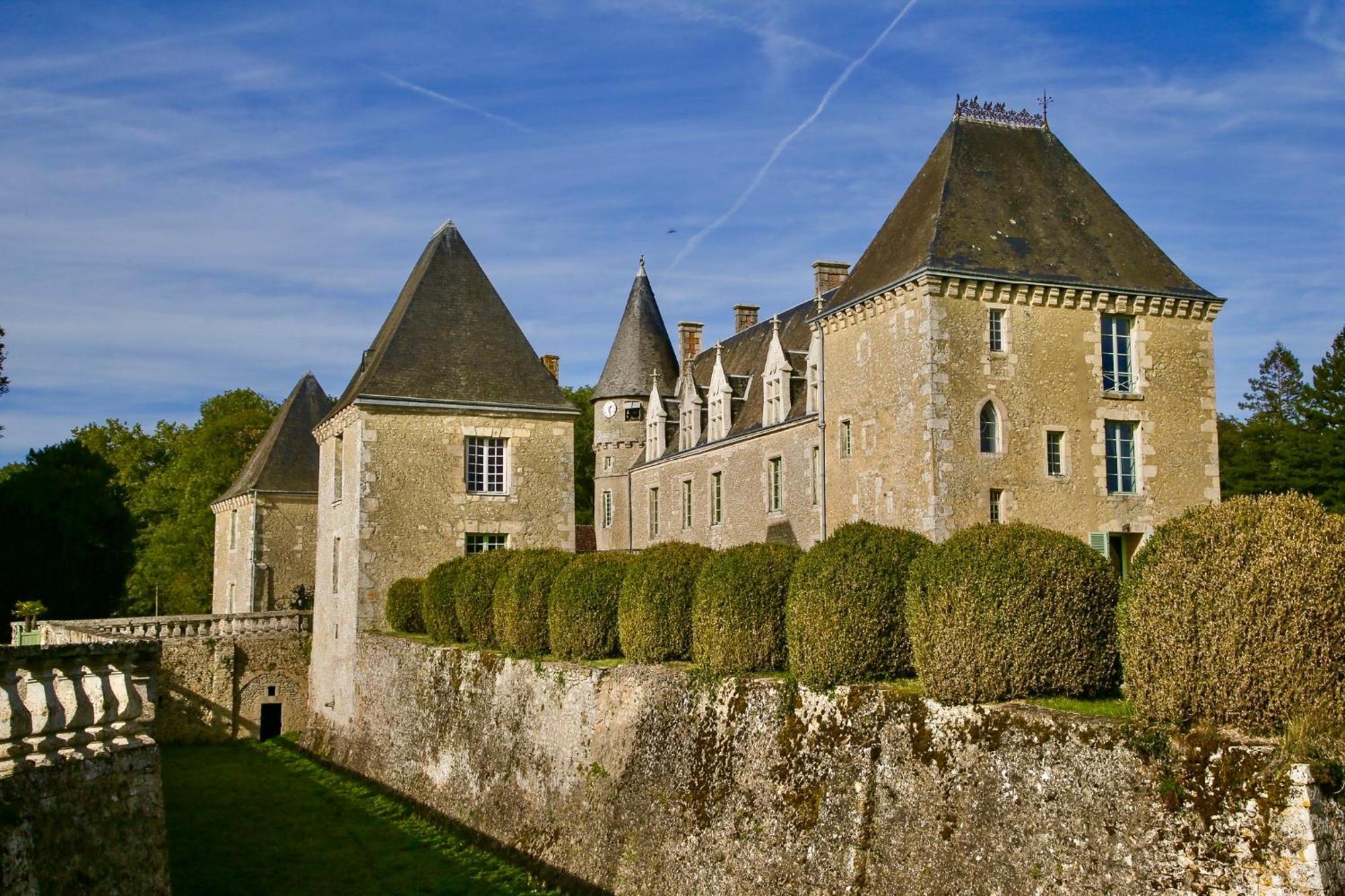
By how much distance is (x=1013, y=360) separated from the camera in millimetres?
18484

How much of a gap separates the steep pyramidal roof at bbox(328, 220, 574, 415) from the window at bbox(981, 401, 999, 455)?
7692 millimetres

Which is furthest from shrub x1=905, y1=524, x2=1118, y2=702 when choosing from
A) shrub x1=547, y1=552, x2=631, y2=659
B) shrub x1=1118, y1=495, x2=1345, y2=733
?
shrub x1=547, y1=552, x2=631, y2=659

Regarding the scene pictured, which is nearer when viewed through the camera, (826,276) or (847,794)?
(847,794)

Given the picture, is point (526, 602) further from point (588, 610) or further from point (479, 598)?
point (479, 598)

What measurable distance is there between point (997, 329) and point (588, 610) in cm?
877

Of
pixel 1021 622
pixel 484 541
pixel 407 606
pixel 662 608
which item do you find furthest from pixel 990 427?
pixel 1021 622

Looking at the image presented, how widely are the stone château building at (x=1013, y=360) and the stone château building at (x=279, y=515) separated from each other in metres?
15.1

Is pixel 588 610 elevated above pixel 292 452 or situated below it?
below

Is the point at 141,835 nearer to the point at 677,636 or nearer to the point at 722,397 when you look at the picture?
the point at 677,636

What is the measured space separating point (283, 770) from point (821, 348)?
1226 cm

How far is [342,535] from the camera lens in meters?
21.6

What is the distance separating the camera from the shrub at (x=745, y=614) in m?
10.8

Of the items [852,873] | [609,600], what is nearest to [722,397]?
[609,600]

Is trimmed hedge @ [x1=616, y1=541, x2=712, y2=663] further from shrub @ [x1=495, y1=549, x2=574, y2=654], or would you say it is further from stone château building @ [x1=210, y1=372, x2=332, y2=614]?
stone château building @ [x1=210, y1=372, x2=332, y2=614]
